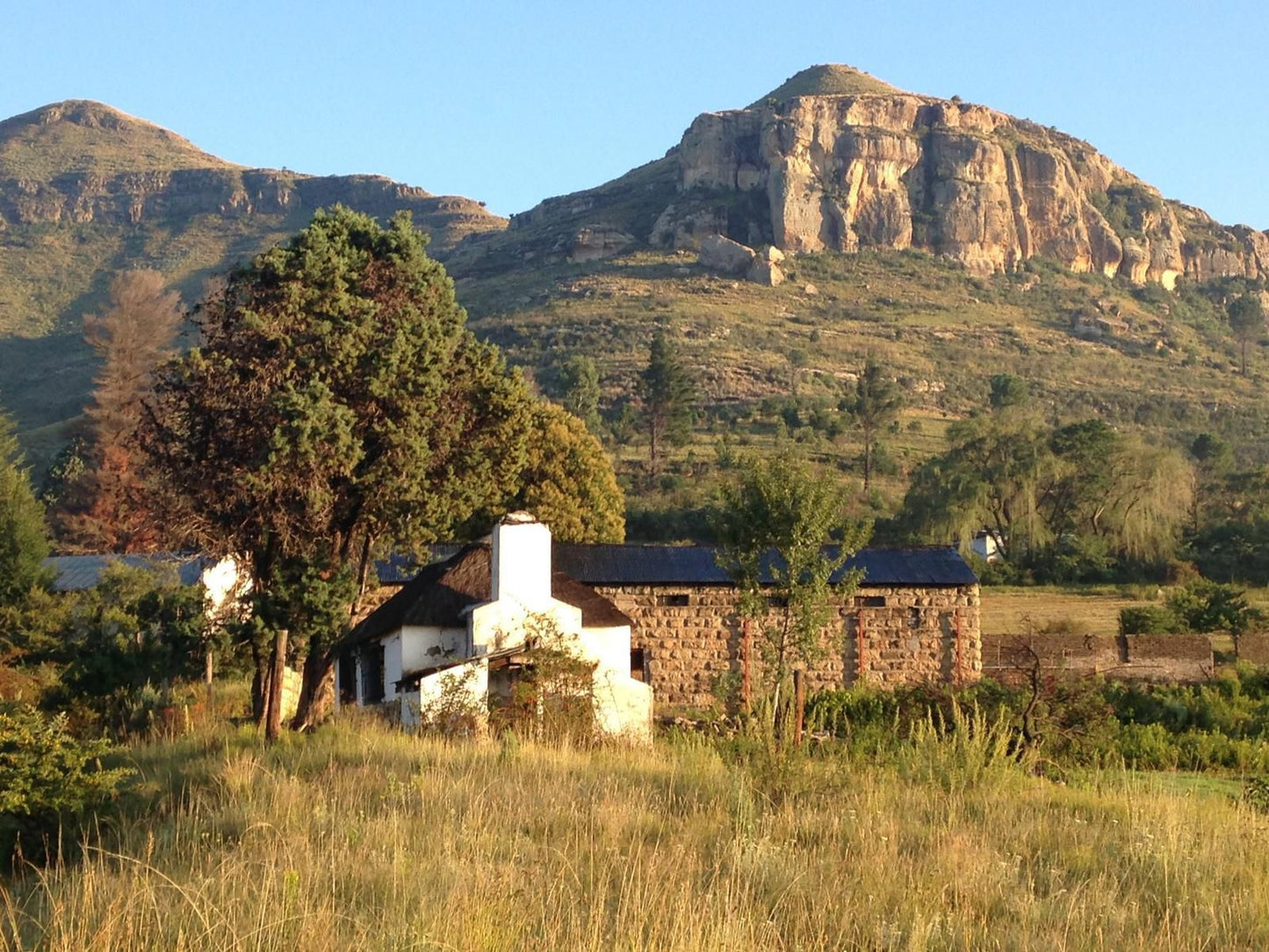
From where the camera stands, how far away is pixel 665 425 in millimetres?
72250

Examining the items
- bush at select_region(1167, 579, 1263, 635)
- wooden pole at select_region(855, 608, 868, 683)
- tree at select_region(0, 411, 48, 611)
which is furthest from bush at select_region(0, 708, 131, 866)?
bush at select_region(1167, 579, 1263, 635)

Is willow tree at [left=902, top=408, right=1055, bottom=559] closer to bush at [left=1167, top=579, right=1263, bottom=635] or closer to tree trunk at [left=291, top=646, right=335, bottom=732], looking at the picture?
bush at [left=1167, top=579, right=1263, bottom=635]

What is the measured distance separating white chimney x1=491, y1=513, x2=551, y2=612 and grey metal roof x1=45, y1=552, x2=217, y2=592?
13999 millimetres

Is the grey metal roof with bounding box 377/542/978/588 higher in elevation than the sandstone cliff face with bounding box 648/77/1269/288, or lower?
lower

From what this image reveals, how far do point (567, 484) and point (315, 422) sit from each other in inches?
845

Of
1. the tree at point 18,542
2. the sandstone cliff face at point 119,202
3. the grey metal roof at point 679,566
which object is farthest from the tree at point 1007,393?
the sandstone cliff face at point 119,202

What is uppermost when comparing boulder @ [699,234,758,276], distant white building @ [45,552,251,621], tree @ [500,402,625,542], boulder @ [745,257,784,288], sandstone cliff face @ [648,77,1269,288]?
sandstone cliff face @ [648,77,1269,288]

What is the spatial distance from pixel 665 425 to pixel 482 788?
6386cm

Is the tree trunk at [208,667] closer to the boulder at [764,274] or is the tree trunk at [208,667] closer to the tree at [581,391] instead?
the tree at [581,391]

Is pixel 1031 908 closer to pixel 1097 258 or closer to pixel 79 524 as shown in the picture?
pixel 79 524

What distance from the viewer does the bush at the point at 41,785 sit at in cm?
961

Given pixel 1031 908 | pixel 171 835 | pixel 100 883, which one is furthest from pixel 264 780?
pixel 1031 908

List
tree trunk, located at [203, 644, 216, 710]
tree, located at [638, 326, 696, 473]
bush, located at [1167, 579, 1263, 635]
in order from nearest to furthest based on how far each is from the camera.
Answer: tree trunk, located at [203, 644, 216, 710] → bush, located at [1167, 579, 1263, 635] → tree, located at [638, 326, 696, 473]

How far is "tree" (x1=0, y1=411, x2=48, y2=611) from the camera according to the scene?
33.1 meters
